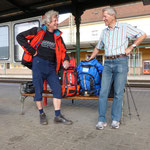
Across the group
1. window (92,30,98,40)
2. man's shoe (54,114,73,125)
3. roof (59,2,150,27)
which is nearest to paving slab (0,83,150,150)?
man's shoe (54,114,73,125)

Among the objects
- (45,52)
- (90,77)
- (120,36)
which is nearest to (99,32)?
(90,77)

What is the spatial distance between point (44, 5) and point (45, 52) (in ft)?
8.82

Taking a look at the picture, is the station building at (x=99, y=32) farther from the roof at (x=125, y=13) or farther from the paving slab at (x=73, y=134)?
the paving slab at (x=73, y=134)

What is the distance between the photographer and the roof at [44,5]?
206 inches

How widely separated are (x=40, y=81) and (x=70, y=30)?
2249cm

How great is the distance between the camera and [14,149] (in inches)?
91.2

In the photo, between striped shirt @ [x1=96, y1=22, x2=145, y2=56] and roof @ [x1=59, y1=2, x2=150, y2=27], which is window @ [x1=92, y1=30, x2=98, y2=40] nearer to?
roof @ [x1=59, y1=2, x2=150, y2=27]

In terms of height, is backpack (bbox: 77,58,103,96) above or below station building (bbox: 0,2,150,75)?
below

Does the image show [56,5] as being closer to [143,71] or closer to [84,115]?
A: [84,115]

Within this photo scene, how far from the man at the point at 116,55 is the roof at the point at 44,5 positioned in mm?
2465

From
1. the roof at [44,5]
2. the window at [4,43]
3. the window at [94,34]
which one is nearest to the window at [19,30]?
the window at [4,43]

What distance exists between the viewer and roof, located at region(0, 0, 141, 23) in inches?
206

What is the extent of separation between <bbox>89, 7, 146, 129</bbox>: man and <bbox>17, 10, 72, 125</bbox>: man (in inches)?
32.8

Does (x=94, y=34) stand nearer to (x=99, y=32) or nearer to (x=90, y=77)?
(x=99, y=32)
